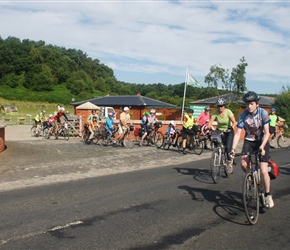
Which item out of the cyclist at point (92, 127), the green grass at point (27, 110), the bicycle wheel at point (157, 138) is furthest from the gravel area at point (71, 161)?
the green grass at point (27, 110)

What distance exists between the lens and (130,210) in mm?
6699

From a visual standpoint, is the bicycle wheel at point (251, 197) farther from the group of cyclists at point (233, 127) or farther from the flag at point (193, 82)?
the flag at point (193, 82)

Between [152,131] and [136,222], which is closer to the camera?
[136,222]

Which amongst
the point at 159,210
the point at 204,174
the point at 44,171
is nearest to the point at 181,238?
the point at 159,210

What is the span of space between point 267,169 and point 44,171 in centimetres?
683

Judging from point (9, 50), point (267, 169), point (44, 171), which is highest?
point (9, 50)

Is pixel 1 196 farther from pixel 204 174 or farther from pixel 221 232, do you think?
pixel 204 174

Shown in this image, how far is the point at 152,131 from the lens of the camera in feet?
59.6

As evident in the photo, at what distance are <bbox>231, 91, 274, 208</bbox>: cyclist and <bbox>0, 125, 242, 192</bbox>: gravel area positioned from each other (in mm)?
5178

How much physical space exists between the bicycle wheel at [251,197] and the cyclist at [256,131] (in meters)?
0.41

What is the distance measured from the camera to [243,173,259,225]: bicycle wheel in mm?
5910

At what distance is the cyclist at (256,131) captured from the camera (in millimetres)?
6328

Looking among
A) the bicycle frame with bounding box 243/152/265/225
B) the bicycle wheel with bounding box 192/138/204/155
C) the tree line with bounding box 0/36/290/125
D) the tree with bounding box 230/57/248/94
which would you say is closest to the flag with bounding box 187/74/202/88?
the tree with bounding box 230/57/248/94

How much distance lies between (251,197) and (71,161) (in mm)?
8140
